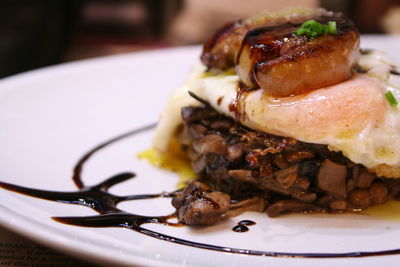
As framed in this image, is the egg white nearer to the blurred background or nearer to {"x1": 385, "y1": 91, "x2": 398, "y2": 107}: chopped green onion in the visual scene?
{"x1": 385, "y1": 91, "x2": 398, "y2": 107}: chopped green onion

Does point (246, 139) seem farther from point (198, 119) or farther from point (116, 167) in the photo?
point (116, 167)

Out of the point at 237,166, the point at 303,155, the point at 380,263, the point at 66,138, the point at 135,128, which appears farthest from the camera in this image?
the point at 135,128

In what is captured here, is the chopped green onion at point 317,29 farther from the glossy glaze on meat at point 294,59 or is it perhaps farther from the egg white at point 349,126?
the egg white at point 349,126

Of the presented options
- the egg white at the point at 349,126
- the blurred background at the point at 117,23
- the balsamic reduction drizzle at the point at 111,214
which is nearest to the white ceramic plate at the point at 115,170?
the balsamic reduction drizzle at the point at 111,214

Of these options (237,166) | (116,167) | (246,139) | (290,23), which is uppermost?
(290,23)

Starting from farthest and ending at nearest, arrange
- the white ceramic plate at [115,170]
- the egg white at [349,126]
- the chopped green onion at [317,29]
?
the chopped green onion at [317,29], the egg white at [349,126], the white ceramic plate at [115,170]

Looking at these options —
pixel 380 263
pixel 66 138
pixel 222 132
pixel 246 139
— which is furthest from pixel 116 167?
pixel 380 263
